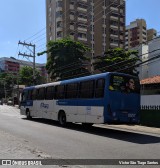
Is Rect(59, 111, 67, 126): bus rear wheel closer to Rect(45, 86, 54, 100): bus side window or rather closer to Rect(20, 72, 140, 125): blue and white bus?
Rect(20, 72, 140, 125): blue and white bus

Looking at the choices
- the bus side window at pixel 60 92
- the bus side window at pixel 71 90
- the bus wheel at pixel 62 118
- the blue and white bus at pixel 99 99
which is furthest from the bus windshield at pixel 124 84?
the bus wheel at pixel 62 118

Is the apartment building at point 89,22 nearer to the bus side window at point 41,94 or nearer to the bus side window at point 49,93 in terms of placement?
the bus side window at point 41,94

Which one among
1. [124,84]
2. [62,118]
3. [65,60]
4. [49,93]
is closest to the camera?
[124,84]

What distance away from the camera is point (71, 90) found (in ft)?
70.7

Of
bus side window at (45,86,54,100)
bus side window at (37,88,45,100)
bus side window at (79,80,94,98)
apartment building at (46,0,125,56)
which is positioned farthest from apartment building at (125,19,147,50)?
bus side window at (79,80,94,98)

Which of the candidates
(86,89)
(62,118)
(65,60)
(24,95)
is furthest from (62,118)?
(65,60)

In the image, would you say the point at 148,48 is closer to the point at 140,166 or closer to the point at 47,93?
the point at 47,93

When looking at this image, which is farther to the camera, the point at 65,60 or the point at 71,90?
the point at 65,60

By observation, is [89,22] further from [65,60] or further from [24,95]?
[24,95]

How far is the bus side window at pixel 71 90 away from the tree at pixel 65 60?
64.3 ft

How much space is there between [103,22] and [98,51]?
8912 mm

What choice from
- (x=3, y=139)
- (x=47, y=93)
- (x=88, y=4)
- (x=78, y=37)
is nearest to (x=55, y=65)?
(x=47, y=93)

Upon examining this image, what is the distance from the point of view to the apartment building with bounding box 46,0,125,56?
3487 inches

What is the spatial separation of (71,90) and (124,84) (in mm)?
4384
